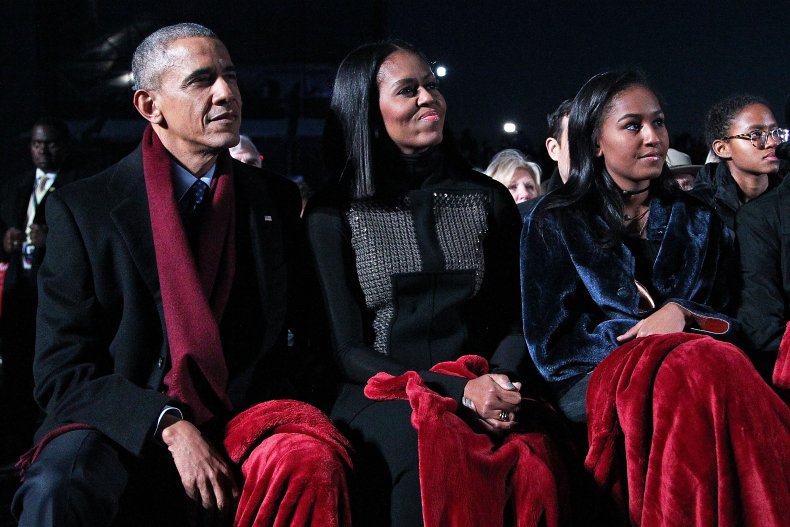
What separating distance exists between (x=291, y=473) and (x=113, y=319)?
2.17 ft

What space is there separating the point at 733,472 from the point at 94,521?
4.50 ft

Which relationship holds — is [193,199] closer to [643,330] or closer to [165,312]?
[165,312]

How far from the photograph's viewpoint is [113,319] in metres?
2.18

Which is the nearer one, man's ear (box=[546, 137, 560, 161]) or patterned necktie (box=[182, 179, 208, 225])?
patterned necktie (box=[182, 179, 208, 225])

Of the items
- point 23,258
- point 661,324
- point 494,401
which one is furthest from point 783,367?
point 23,258

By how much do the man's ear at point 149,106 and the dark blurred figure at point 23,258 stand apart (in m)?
2.24

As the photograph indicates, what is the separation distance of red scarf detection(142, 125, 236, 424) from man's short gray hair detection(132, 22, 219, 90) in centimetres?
23

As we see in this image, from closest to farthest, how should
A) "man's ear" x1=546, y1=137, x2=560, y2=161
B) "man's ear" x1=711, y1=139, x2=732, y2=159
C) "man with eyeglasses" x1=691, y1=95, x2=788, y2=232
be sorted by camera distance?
1. "man with eyeglasses" x1=691, y1=95, x2=788, y2=232
2. "man's ear" x1=711, y1=139, x2=732, y2=159
3. "man's ear" x1=546, y1=137, x2=560, y2=161

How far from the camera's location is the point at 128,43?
1013cm

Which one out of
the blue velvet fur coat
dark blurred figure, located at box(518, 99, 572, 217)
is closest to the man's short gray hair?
the blue velvet fur coat

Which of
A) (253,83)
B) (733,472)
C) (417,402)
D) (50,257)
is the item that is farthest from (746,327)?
(253,83)

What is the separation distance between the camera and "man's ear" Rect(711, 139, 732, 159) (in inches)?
132

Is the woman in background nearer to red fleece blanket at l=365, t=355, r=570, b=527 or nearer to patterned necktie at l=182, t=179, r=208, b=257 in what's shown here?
patterned necktie at l=182, t=179, r=208, b=257

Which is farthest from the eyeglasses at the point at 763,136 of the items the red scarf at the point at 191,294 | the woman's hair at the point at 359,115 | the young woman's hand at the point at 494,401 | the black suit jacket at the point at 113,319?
the red scarf at the point at 191,294
